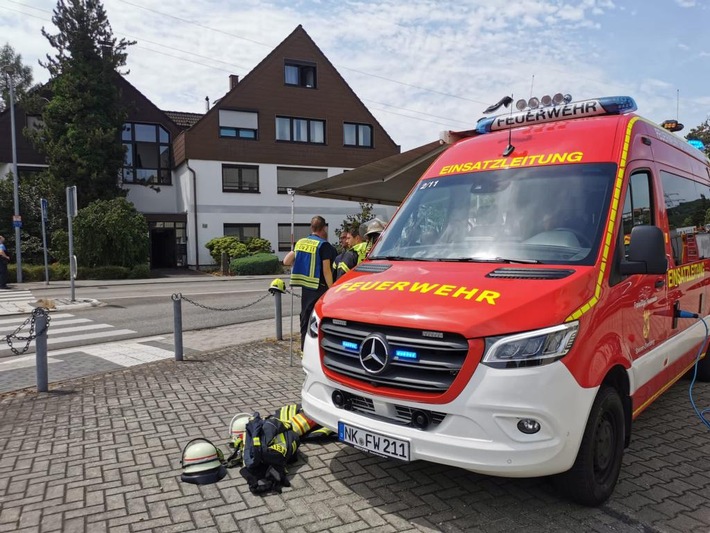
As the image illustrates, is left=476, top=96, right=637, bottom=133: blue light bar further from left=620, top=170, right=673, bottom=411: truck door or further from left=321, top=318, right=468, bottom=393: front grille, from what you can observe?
left=321, top=318, right=468, bottom=393: front grille

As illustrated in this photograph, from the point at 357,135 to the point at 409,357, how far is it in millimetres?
33519

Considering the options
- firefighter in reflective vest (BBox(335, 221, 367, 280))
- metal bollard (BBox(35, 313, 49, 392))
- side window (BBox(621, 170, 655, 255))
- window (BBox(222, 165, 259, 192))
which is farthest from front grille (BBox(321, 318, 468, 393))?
window (BBox(222, 165, 259, 192))

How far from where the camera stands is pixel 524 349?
9.36ft

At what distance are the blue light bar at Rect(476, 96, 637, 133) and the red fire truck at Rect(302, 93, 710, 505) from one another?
12 mm

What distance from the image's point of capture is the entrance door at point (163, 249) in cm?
3136

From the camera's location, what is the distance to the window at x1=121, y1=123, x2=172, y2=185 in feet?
104

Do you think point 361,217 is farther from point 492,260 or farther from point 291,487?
point 291,487

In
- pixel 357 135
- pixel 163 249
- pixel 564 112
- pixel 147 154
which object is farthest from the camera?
pixel 357 135

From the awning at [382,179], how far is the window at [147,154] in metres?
23.6

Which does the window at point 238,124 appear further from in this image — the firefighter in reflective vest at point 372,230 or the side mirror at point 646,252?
the side mirror at point 646,252

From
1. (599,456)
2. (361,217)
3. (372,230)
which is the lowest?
(599,456)

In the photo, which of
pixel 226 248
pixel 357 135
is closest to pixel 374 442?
pixel 226 248

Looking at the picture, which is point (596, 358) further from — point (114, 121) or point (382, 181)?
point (114, 121)

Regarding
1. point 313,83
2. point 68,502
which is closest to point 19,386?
point 68,502
